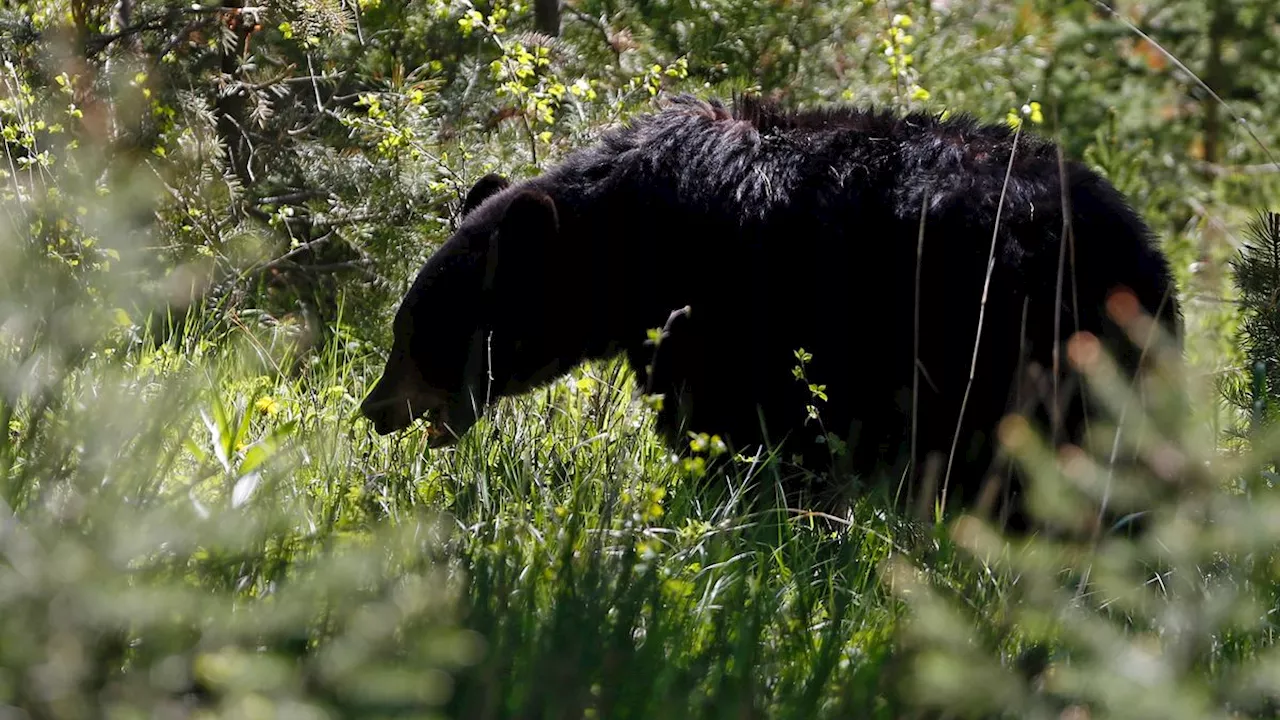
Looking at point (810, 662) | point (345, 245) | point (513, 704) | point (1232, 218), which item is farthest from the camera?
point (1232, 218)

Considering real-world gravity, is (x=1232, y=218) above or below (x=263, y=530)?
below

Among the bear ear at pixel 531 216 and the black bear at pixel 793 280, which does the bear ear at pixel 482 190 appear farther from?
the bear ear at pixel 531 216

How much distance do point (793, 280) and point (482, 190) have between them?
1372 millimetres

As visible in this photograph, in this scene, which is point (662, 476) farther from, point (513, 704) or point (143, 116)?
point (143, 116)

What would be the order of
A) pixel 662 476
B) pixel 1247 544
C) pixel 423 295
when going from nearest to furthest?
pixel 1247 544 < pixel 662 476 < pixel 423 295

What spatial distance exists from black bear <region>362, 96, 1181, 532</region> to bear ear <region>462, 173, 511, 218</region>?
20cm

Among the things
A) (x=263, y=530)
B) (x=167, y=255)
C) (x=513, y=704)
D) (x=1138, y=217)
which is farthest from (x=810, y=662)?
(x=167, y=255)

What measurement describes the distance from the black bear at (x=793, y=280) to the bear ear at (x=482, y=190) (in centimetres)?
20

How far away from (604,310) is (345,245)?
57.5 inches

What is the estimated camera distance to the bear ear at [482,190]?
193 inches

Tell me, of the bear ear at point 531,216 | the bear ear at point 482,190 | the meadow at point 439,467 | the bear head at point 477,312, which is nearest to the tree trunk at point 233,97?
the meadow at point 439,467

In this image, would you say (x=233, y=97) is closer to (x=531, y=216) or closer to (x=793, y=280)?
(x=531, y=216)

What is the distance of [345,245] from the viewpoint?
556cm

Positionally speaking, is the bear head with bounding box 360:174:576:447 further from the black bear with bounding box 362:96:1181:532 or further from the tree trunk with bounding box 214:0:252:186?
the tree trunk with bounding box 214:0:252:186
